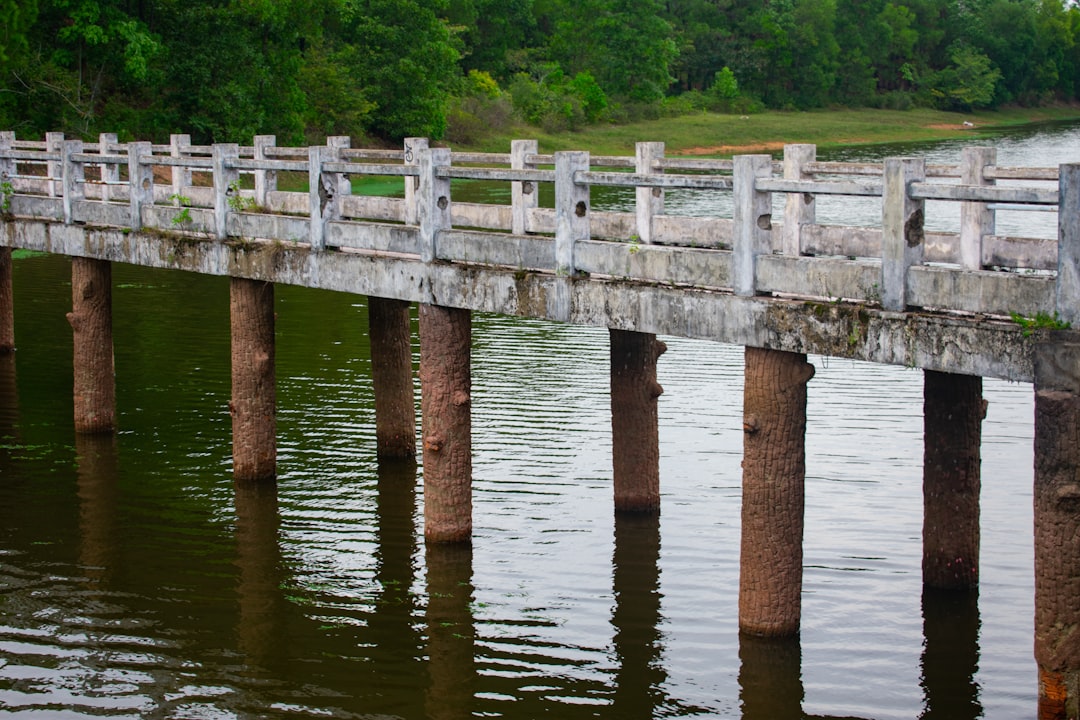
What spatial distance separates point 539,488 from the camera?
18250 millimetres

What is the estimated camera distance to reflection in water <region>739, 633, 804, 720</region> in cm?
1221

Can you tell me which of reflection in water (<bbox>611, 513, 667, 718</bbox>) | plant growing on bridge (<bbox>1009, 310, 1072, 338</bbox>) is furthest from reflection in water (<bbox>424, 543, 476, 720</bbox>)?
plant growing on bridge (<bbox>1009, 310, 1072, 338</bbox>)

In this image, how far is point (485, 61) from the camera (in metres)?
95.6

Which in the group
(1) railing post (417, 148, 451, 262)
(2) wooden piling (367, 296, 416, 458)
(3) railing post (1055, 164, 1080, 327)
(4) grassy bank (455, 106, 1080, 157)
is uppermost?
(4) grassy bank (455, 106, 1080, 157)

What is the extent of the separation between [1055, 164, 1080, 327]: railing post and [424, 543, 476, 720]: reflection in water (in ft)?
18.5

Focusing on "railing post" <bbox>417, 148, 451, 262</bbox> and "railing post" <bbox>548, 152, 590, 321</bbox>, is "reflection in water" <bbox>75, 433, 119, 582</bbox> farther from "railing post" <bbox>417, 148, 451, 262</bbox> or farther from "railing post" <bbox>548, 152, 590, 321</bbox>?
"railing post" <bbox>548, 152, 590, 321</bbox>

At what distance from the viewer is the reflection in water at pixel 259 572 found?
45.0ft

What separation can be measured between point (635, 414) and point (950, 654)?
433cm

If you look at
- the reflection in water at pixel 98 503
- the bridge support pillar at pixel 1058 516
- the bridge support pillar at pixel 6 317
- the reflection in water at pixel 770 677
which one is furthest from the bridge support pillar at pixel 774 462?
the bridge support pillar at pixel 6 317

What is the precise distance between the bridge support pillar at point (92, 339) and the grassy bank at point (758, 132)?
2180 inches

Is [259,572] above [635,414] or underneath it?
underneath

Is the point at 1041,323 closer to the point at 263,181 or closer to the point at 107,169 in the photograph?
the point at 263,181

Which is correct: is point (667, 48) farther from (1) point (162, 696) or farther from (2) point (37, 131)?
(1) point (162, 696)

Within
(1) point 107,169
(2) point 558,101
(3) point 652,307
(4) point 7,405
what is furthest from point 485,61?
(3) point 652,307
